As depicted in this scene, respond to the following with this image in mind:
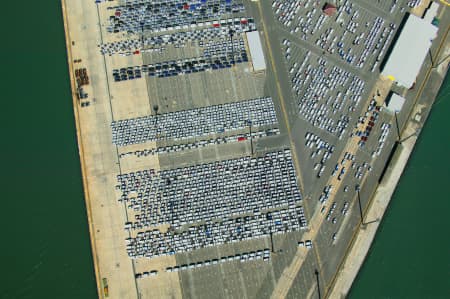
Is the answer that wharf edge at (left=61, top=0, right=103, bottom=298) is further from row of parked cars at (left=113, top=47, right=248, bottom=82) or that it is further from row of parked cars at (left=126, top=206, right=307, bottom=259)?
row of parked cars at (left=113, top=47, right=248, bottom=82)

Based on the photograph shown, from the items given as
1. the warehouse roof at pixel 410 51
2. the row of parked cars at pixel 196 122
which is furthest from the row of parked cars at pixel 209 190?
the warehouse roof at pixel 410 51

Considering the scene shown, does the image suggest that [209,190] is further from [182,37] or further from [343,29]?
[343,29]

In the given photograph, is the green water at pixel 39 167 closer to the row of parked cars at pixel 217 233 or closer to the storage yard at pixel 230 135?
the storage yard at pixel 230 135

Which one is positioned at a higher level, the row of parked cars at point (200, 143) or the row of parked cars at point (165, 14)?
the row of parked cars at point (165, 14)

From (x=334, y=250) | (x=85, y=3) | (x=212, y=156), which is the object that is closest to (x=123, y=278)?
(x=212, y=156)

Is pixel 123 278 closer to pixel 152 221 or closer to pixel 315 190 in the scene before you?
pixel 152 221

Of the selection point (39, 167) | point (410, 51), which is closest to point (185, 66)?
point (39, 167)

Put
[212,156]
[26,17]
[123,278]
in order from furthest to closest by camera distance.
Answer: [26,17] < [212,156] < [123,278]
